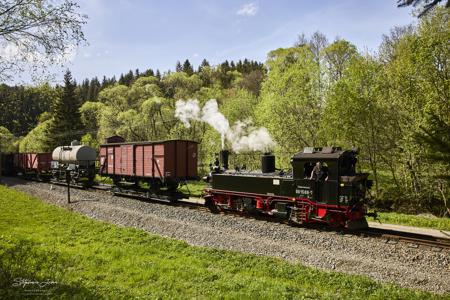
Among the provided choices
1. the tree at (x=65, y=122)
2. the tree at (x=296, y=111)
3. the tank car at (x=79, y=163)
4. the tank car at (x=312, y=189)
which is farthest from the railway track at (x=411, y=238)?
the tree at (x=65, y=122)

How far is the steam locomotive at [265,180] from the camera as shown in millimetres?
12805

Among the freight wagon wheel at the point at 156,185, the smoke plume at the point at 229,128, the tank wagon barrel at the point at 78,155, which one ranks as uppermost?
the smoke plume at the point at 229,128

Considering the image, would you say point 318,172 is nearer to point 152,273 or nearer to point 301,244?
point 301,244

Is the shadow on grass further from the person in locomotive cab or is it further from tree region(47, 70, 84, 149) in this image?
tree region(47, 70, 84, 149)

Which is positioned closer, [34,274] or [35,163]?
[34,274]

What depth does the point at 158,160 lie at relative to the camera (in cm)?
2055

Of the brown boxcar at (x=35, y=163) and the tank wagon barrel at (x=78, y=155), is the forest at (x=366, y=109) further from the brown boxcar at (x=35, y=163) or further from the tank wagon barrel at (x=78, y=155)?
the brown boxcar at (x=35, y=163)

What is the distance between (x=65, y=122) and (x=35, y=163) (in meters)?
20.8

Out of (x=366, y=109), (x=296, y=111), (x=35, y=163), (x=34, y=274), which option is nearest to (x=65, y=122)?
(x=35, y=163)

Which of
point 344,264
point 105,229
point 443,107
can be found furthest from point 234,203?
point 443,107

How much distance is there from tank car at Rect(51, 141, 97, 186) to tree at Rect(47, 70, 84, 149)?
24409mm

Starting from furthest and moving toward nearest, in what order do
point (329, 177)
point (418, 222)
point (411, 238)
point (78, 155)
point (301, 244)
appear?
point (78, 155) < point (418, 222) < point (329, 177) < point (411, 238) < point (301, 244)

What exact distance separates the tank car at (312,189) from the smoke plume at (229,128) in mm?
5416

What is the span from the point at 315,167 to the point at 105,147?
17550 mm
